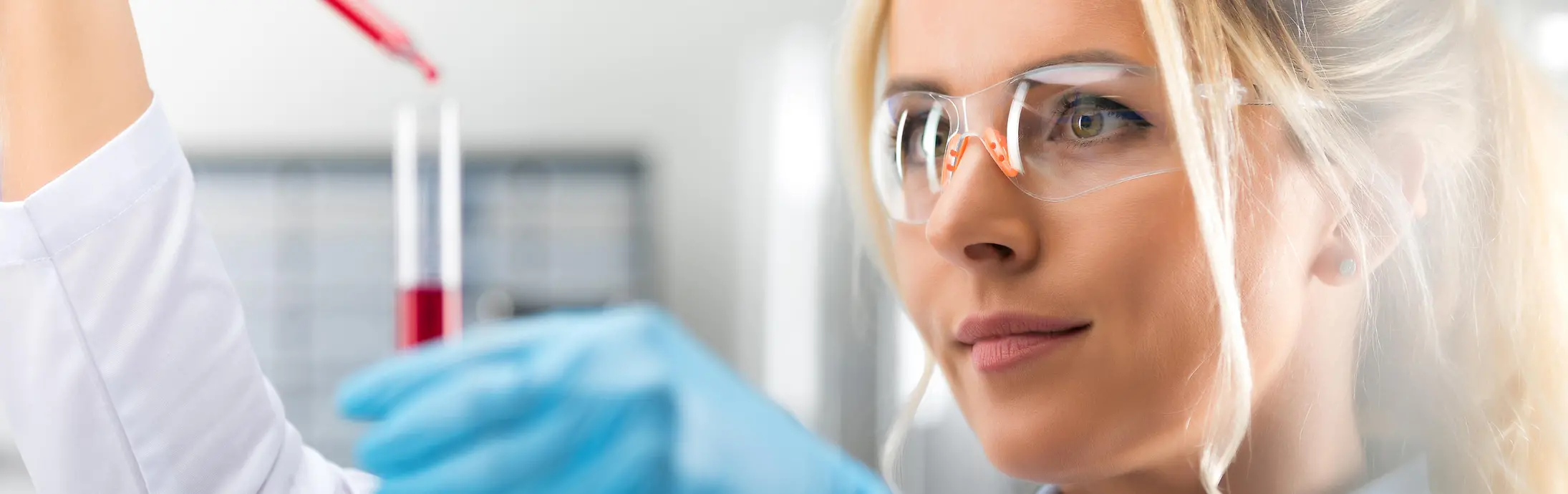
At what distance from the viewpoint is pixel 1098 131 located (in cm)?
39

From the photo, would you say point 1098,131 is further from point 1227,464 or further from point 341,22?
point 341,22

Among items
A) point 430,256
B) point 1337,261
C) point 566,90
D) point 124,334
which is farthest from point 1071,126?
point 566,90

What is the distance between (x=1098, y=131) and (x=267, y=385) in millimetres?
371

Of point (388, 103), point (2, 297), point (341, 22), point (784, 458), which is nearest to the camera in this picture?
point (2, 297)

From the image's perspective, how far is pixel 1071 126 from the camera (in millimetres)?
398

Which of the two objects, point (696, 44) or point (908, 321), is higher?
point (696, 44)

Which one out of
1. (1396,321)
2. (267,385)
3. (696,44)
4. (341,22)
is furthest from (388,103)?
(1396,321)

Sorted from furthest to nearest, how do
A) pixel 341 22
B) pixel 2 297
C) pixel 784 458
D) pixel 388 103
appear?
1. pixel 388 103
2. pixel 341 22
3. pixel 784 458
4. pixel 2 297

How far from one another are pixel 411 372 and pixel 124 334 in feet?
0.35

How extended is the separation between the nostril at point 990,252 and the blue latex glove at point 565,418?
0.14 meters

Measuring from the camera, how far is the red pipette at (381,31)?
0.55 m

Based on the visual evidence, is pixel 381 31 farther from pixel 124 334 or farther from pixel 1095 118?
pixel 1095 118

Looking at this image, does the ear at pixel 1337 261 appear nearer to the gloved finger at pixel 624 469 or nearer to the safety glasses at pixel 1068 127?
the safety glasses at pixel 1068 127

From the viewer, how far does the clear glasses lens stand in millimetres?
383
